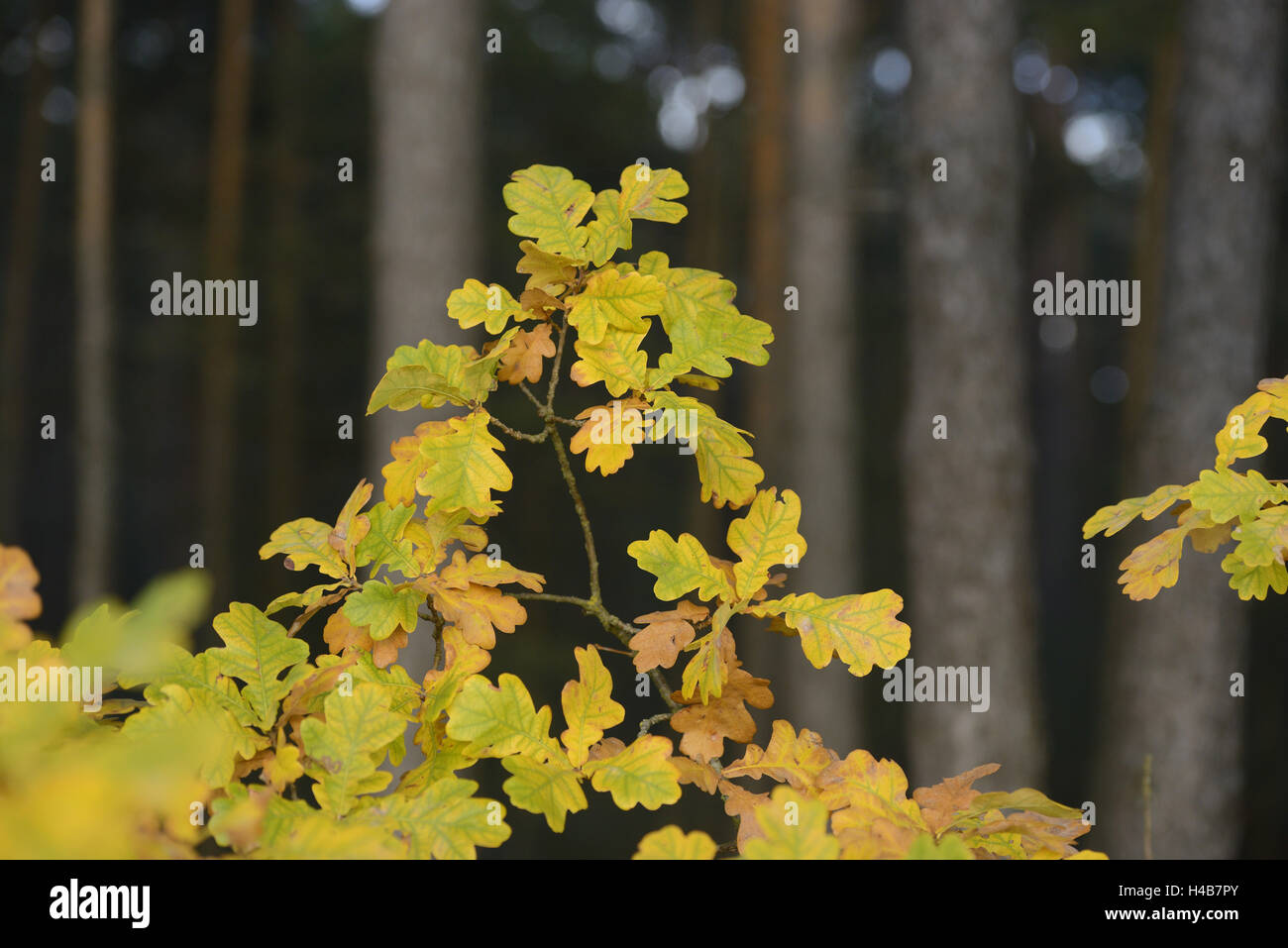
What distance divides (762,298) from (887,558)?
275 inches

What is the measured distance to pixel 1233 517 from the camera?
130 centimetres

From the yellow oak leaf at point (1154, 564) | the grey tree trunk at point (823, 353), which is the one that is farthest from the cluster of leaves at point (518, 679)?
the grey tree trunk at point (823, 353)

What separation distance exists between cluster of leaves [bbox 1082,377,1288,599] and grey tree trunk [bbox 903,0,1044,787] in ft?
9.66

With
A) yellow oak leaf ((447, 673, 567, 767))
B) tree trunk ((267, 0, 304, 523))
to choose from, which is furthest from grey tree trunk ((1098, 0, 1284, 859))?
tree trunk ((267, 0, 304, 523))

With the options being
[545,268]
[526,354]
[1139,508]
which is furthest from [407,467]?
[1139,508]

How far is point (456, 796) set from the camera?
3.33 feet

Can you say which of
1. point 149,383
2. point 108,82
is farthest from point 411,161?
point 149,383

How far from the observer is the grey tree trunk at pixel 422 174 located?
4309 millimetres

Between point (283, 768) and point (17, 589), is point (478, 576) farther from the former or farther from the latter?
point (17, 589)

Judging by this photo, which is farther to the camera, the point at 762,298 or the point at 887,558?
the point at 887,558

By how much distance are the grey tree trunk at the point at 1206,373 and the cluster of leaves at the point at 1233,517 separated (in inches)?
142

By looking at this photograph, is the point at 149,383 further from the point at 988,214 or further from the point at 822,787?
the point at 822,787

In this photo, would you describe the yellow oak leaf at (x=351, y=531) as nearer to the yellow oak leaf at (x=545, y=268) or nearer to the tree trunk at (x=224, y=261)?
the yellow oak leaf at (x=545, y=268)

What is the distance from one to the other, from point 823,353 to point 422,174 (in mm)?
3258
